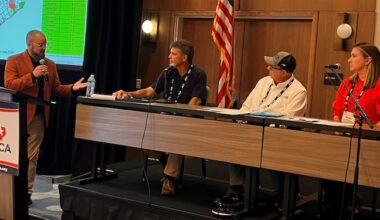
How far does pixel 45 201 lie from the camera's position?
485 cm

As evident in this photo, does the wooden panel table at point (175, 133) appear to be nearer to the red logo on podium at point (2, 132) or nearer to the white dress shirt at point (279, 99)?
the white dress shirt at point (279, 99)

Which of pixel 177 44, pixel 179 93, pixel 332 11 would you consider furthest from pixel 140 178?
pixel 332 11

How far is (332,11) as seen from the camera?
17.4ft

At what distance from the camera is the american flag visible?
18.1 ft

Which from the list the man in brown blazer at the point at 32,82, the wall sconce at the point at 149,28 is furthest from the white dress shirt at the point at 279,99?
the wall sconce at the point at 149,28

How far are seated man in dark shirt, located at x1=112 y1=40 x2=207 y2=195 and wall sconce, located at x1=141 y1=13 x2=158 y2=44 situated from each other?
2.13m

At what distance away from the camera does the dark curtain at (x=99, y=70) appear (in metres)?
6.01

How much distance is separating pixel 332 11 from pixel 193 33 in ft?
5.66

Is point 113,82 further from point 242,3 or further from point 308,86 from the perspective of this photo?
point 308,86

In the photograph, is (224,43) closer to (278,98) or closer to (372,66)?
(278,98)

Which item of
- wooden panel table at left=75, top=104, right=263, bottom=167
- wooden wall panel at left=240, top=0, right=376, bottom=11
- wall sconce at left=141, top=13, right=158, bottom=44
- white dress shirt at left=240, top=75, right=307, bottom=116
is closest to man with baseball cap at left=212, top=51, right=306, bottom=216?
white dress shirt at left=240, top=75, right=307, bottom=116

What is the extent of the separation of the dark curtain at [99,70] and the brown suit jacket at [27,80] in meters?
1.21

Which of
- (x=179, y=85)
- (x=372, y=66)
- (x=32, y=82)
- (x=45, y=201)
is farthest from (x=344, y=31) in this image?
(x=45, y=201)

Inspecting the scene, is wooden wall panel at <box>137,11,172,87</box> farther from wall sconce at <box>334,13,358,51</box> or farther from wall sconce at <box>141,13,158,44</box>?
A: wall sconce at <box>334,13,358,51</box>
